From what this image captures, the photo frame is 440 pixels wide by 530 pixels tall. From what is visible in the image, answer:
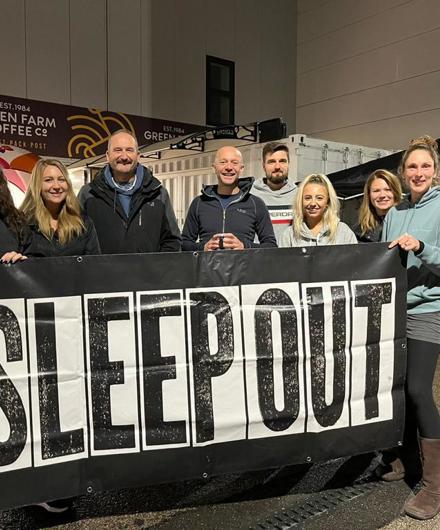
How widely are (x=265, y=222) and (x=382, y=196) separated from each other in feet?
2.75

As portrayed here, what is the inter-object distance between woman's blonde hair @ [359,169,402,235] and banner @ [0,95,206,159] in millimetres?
11192

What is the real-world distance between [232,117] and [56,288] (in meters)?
15.3

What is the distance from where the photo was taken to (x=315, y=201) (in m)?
3.39

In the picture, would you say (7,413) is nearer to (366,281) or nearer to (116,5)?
(366,281)

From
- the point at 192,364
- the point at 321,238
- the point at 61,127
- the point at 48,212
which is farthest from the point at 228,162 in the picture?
the point at 61,127

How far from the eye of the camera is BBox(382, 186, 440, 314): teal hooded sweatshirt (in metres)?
2.90

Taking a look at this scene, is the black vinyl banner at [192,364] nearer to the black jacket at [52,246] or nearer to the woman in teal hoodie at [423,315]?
the woman in teal hoodie at [423,315]

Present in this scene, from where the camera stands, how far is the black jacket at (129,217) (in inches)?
135

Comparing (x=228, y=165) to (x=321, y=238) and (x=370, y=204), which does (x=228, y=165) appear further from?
(x=370, y=204)

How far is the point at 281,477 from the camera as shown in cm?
336

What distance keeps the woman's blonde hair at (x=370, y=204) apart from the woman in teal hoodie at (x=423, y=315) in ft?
2.74

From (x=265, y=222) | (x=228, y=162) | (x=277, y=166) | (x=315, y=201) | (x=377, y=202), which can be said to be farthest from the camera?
(x=277, y=166)

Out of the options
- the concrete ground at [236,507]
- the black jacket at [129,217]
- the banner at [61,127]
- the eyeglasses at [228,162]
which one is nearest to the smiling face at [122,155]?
the black jacket at [129,217]

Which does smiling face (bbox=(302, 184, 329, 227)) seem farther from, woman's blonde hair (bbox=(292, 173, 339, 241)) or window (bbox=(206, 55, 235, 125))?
window (bbox=(206, 55, 235, 125))
